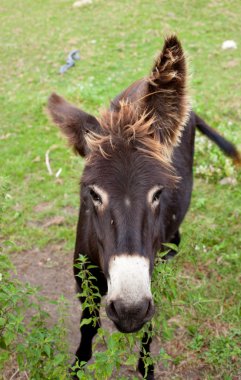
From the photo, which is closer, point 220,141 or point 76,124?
point 76,124

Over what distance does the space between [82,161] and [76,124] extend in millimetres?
3088

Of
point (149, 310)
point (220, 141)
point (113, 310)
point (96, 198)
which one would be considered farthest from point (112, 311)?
point (220, 141)

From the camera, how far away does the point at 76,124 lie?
9.21 ft

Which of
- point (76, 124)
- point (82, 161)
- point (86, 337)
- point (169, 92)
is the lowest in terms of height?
point (82, 161)

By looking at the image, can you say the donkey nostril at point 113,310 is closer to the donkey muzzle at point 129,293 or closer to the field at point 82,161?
the donkey muzzle at point 129,293

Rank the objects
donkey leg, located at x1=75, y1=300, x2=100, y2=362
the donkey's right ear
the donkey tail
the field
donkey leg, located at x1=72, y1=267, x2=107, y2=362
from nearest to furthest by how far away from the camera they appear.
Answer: the donkey's right ear → donkey leg, located at x1=72, y1=267, x2=107, y2=362 → donkey leg, located at x1=75, y1=300, x2=100, y2=362 → the field → the donkey tail

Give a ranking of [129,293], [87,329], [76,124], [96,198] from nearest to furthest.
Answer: [129,293]
[96,198]
[76,124]
[87,329]

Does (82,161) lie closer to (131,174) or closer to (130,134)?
(130,134)

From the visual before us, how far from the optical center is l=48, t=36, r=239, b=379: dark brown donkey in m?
2.03

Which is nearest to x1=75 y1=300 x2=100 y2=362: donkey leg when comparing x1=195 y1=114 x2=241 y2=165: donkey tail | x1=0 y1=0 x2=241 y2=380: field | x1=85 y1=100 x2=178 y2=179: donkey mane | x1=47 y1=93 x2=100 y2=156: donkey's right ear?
x1=0 y1=0 x2=241 y2=380: field

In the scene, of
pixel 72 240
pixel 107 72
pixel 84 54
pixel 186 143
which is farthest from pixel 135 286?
pixel 84 54

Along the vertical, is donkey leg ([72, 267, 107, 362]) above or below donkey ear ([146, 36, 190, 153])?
below

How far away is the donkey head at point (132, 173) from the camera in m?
2.02

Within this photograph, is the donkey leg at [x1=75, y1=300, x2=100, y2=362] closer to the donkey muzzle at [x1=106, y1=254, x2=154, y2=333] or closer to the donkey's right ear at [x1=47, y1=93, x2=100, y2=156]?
the donkey muzzle at [x1=106, y1=254, x2=154, y2=333]
